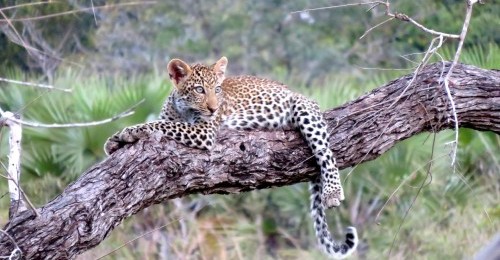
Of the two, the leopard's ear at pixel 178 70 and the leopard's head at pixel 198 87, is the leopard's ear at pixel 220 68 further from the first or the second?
the leopard's ear at pixel 178 70

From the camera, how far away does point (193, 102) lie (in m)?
7.43

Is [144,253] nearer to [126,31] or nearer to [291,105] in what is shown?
[291,105]

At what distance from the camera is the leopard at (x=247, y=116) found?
6.74 meters

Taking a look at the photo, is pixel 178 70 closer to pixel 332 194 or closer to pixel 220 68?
pixel 220 68

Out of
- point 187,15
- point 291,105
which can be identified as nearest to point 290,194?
point 291,105

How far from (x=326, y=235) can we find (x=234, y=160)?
41.5 inches

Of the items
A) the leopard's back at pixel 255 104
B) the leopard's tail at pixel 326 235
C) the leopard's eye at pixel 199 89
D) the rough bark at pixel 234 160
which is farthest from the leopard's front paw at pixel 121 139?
the leopard's tail at pixel 326 235

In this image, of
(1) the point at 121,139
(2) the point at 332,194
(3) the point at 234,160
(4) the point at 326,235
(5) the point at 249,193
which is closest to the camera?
(1) the point at 121,139

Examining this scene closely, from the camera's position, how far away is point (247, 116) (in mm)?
7523

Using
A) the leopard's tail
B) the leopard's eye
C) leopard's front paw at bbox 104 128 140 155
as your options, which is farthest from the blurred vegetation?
leopard's front paw at bbox 104 128 140 155

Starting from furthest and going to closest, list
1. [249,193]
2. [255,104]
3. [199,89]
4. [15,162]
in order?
[249,193] → [255,104] → [199,89] → [15,162]

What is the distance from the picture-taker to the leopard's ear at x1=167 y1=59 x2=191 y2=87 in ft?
25.2

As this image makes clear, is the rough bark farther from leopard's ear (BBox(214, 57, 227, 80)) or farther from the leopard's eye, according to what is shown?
leopard's ear (BBox(214, 57, 227, 80))

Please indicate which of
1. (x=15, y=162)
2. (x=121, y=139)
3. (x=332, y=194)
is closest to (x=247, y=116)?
→ (x=332, y=194)
